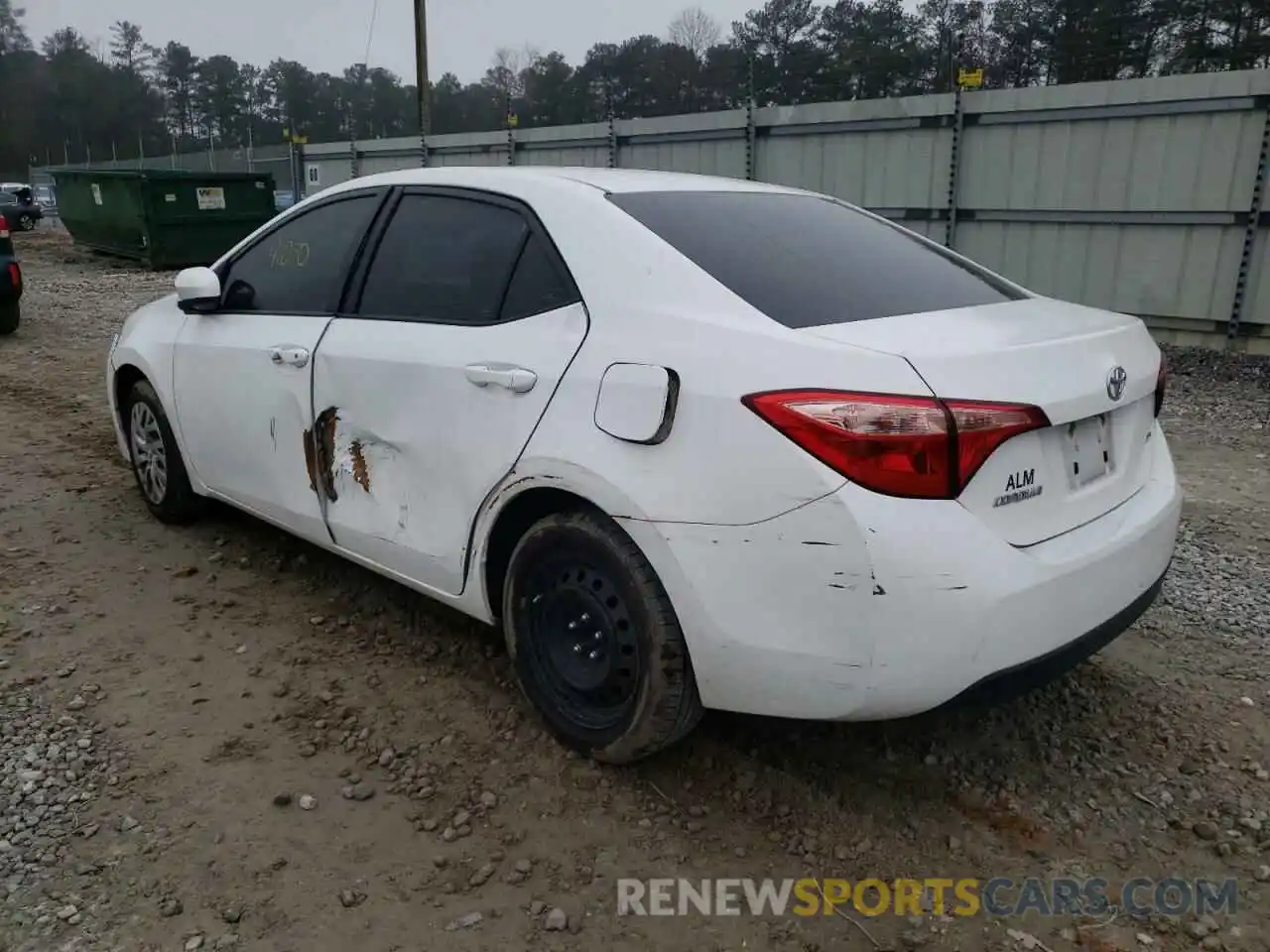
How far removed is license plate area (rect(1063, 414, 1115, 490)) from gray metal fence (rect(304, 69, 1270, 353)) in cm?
721

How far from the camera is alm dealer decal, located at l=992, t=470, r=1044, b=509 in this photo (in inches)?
88.4

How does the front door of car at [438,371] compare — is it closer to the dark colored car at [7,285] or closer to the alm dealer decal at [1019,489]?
the alm dealer decal at [1019,489]

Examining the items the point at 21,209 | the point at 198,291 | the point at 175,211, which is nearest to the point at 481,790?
the point at 198,291

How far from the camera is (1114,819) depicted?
264 cm

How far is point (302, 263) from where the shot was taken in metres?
3.77

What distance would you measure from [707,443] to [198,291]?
258 centimetres

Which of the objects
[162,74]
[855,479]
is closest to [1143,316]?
[855,479]

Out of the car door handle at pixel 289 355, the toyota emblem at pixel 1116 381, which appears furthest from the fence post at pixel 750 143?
the toyota emblem at pixel 1116 381

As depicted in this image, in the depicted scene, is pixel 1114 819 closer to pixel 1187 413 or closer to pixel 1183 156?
pixel 1187 413

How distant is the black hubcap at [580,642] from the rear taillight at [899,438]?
713 mm

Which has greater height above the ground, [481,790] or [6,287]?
[6,287]

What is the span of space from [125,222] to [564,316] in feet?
54.3

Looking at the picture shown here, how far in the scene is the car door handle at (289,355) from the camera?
3492mm

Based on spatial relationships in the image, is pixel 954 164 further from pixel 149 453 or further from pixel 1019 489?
pixel 1019 489
